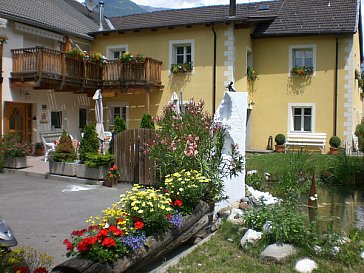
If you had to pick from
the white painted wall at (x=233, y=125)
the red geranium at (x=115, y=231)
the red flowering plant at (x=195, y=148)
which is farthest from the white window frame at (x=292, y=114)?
the red geranium at (x=115, y=231)

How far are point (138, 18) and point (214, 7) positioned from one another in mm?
4391

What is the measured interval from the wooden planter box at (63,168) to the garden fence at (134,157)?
5.23 feet

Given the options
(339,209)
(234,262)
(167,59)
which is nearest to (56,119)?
(167,59)

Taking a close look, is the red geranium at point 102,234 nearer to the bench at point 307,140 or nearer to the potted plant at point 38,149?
the potted plant at point 38,149

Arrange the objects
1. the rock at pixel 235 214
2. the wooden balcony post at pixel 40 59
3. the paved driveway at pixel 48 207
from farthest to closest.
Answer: the wooden balcony post at pixel 40 59 → the rock at pixel 235 214 → the paved driveway at pixel 48 207

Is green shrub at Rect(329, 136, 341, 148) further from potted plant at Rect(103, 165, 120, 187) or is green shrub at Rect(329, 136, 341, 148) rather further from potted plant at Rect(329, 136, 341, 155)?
potted plant at Rect(103, 165, 120, 187)

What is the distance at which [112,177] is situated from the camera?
1165 centimetres

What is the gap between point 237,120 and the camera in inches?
315

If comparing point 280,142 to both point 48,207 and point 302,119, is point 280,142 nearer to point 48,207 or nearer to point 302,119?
point 302,119

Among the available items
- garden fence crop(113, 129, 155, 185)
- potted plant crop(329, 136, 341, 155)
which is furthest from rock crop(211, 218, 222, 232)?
potted plant crop(329, 136, 341, 155)

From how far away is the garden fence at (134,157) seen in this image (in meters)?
11.4

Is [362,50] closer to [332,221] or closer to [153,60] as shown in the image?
[153,60]

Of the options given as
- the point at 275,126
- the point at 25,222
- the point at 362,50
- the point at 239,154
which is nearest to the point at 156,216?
the point at 239,154

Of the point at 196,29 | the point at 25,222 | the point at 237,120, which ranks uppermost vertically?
the point at 196,29
